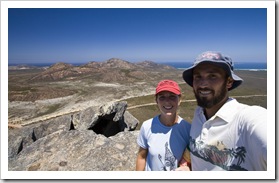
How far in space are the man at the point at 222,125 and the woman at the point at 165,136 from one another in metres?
0.38

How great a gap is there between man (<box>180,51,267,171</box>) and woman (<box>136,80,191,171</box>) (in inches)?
15.0

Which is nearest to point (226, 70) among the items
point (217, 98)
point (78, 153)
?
point (217, 98)

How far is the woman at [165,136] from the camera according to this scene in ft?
13.8

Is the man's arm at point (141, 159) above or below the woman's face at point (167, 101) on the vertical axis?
below

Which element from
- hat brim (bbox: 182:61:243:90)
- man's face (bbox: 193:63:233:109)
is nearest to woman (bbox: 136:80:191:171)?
hat brim (bbox: 182:61:243:90)

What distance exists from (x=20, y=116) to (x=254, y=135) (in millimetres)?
40912

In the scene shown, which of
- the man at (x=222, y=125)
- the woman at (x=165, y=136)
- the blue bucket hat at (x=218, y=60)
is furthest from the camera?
the woman at (x=165, y=136)

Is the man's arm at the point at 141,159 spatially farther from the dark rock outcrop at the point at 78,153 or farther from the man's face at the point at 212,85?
the dark rock outcrop at the point at 78,153

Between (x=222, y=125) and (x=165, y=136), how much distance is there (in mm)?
1173

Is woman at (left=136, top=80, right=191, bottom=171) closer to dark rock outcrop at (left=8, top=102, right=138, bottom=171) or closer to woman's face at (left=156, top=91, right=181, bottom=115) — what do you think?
woman's face at (left=156, top=91, right=181, bottom=115)

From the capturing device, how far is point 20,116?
37.7 meters

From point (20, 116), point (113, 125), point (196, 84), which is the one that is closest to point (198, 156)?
point (196, 84)

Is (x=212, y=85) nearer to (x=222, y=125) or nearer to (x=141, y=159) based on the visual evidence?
(x=222, y=125)

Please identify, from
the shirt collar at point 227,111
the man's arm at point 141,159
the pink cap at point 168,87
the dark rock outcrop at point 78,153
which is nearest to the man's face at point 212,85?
the shirt collar at point 227,111
